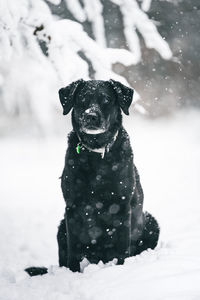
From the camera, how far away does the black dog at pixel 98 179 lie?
4.02 meters

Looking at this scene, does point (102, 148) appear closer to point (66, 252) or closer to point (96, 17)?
point (66, 252)

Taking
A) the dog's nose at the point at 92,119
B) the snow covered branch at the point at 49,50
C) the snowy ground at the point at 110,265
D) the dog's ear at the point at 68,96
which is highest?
the snow covered branch at the point at 49,50

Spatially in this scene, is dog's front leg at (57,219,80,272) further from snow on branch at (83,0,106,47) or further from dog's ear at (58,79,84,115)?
snow on branch at (83,0,106,47)

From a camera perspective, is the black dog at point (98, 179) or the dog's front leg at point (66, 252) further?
the dog's front leg at point (66, 252)

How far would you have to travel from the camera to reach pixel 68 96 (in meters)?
4.33

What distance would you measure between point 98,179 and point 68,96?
94 cm

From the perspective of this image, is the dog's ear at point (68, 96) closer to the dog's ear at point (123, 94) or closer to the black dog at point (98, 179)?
the black dog at point (98, 179)

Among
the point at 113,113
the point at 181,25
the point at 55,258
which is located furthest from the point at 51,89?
the point at 181,25

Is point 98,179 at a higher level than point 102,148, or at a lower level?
lower

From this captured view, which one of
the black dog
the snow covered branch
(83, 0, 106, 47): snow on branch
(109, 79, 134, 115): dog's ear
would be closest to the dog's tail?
the black dog

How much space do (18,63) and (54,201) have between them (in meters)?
4.41

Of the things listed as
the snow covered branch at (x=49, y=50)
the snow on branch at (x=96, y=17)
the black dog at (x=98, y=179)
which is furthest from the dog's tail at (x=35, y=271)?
the snow on branch at (x=96, y=17)

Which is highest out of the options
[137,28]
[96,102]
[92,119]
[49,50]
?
[137,28]

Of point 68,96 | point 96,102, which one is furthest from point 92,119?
point 68,96
